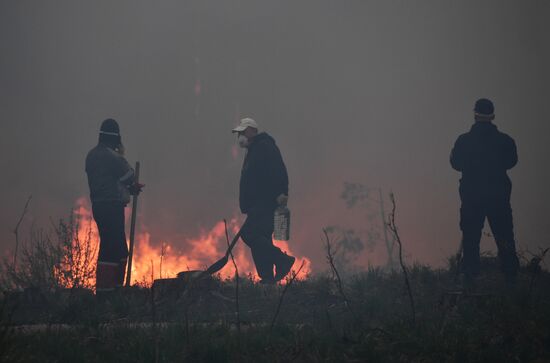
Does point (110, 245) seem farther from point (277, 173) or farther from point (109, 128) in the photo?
point (277, 173)

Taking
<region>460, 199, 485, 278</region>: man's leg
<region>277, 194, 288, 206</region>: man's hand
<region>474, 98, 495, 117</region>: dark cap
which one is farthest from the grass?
<region>474, 98, 495, 117</region>: dark cap

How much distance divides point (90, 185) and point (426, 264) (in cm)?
597

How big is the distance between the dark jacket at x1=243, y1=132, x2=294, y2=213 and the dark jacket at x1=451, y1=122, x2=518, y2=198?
314cm

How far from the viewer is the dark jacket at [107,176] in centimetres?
1027

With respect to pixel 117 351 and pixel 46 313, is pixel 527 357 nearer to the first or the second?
pixel 117 351

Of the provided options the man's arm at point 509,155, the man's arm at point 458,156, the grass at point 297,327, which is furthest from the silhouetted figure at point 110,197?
the man's arm at point 509,155

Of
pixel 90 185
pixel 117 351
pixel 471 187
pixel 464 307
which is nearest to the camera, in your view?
pixel 117 351

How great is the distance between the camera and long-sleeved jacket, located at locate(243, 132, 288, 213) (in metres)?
10.8

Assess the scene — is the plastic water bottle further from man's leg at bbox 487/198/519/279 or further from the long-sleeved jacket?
man's leg at bbox 487/198/519/279

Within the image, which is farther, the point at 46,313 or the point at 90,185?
the point at 90,185

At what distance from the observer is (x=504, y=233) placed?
9305 millimetres

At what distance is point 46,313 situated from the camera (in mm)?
8023

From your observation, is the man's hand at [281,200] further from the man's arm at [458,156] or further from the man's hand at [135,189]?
the man's arm at [458,156]

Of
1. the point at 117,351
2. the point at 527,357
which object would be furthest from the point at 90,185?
the point at 527,357
